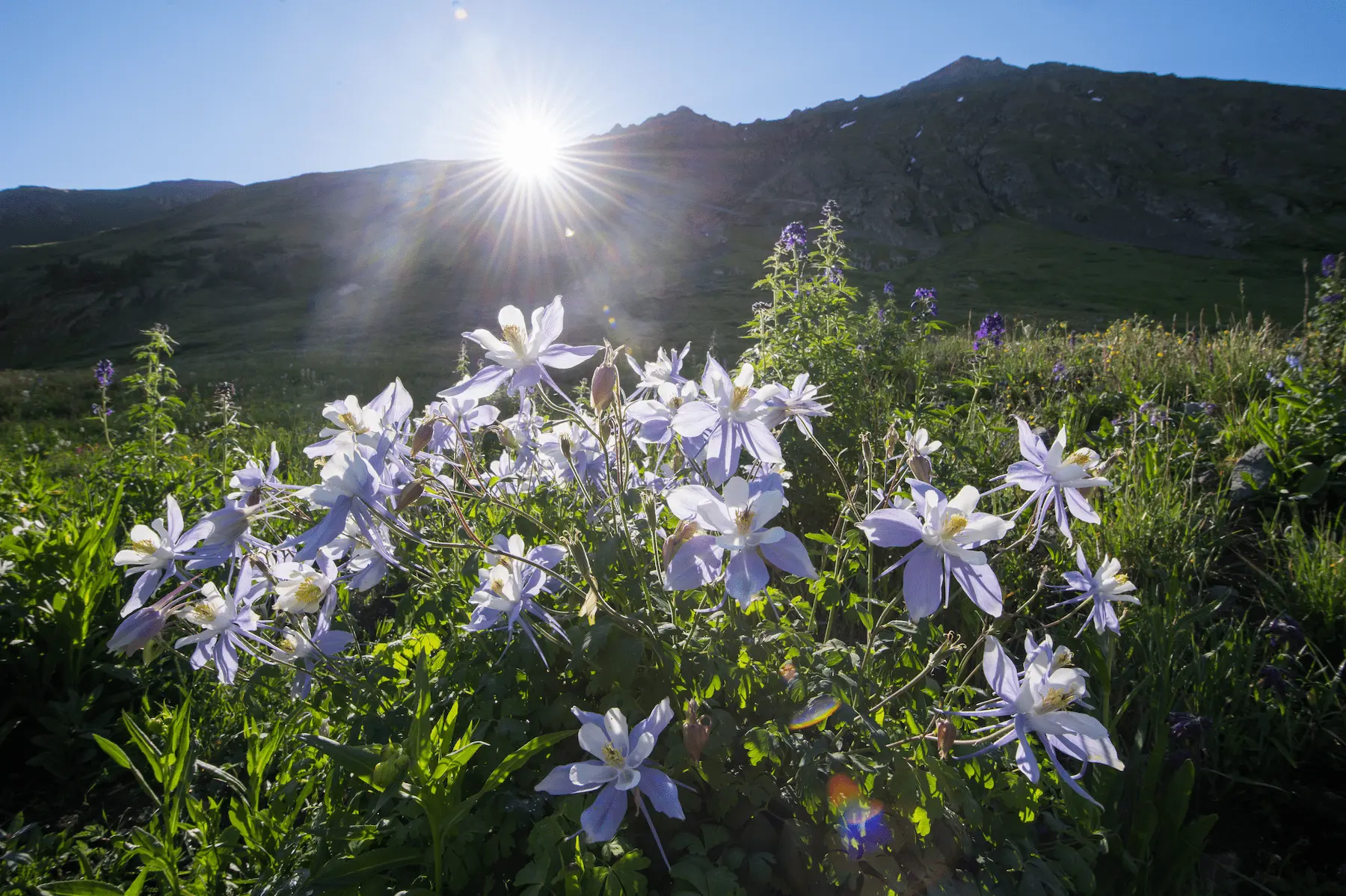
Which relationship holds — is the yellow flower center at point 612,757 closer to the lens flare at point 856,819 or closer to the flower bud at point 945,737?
the lens flare at point 856,819

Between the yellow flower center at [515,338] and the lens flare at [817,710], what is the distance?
970 mm

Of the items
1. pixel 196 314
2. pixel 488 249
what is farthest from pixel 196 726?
pixel 488 249

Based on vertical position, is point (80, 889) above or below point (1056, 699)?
below

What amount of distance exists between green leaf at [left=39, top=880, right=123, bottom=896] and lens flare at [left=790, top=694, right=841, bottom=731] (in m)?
1.35

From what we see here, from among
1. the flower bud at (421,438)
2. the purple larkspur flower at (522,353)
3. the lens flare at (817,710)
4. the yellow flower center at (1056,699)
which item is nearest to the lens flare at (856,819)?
the lens flare at (817,710)

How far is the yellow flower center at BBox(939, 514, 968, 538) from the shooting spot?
1.14 metres

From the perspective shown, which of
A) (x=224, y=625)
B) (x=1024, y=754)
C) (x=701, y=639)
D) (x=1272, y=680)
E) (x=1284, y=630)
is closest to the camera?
(x=1024, y=754)

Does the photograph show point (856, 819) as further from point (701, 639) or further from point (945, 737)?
point (701, 639)

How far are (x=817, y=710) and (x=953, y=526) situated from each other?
1.47 ft

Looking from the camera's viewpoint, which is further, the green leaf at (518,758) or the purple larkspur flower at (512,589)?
the purple larkspur flower at (512,589)

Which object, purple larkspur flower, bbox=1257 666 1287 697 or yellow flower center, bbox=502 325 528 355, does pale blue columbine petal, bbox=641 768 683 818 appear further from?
purple larkspur flower, bbox=1257 666 1287 697

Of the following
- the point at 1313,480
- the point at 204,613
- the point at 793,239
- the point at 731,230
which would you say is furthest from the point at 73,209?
the point at 1313,480

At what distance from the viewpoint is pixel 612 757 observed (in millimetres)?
1160

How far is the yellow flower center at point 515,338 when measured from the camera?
140 cm
